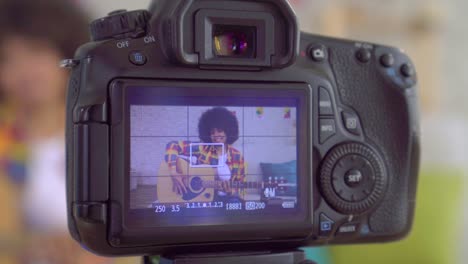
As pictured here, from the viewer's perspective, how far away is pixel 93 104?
65 centimetres

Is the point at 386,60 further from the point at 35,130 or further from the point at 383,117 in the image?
the point at 35,130

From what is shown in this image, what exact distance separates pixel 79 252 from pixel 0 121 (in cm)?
39

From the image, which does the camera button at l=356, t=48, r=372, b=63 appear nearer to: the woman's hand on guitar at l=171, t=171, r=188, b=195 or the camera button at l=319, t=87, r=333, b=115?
the camera button at l=319, t=87, r=333, b=115

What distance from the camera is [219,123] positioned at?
2.25 feet

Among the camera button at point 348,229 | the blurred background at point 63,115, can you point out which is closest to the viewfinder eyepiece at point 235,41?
the camera button at point 348,229

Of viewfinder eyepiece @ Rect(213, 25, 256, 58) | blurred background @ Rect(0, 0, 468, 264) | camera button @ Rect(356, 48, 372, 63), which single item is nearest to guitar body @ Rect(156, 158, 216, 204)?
viewfinder eyepiece @ Rect(213, 25, 256, 58)

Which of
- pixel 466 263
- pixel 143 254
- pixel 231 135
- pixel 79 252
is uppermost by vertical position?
pixel 231 135

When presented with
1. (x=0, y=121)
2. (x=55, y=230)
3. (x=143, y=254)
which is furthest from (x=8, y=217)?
(x=143, y=254)

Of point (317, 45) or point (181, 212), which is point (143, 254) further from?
point (317, 45)

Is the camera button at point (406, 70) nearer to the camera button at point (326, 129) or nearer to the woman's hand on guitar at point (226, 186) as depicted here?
the camera button at point (326, 129)

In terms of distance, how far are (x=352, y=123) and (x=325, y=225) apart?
11cm

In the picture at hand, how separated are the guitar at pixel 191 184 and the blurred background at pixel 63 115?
2.88 feet

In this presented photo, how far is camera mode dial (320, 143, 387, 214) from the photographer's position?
29.2 inches

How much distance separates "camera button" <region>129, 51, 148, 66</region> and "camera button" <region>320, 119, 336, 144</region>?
0.20 metres
